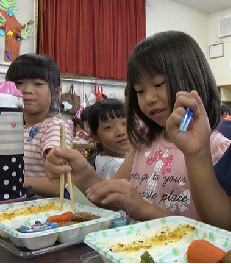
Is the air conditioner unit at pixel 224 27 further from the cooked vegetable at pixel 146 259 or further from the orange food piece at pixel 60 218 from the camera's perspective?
the cooked vegetable at pixel 146 259

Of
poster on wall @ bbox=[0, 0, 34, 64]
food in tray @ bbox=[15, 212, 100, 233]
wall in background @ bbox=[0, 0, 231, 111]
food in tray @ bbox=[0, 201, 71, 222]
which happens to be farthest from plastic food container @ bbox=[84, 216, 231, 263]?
wall in background @ bbox=[0, 0, 231, 111]

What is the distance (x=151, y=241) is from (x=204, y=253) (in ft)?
0.36


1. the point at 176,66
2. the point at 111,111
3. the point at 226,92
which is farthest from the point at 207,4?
the point at 176,66

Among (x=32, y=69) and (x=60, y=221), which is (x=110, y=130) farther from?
(x=60, y=221)

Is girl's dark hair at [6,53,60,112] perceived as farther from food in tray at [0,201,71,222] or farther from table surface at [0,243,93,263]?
table surface at [0,243,93,263]

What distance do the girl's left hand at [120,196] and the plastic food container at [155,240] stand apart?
0.49 feet

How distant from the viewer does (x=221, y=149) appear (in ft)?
3.14

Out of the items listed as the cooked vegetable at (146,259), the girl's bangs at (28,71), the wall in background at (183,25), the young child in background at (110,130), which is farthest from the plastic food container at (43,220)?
the wall in background at (183,25)

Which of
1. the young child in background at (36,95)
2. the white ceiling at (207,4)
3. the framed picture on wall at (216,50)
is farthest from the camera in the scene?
the framed picture on wall at (216,50)

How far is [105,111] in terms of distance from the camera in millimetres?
1884

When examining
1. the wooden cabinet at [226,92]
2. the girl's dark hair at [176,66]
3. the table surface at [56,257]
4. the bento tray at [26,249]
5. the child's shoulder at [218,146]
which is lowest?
the table surface at [56,257]

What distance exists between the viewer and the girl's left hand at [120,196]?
78cm

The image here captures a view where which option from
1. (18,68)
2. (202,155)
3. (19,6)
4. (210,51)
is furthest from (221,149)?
(210,51)

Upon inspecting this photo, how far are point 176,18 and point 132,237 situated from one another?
5.00m
